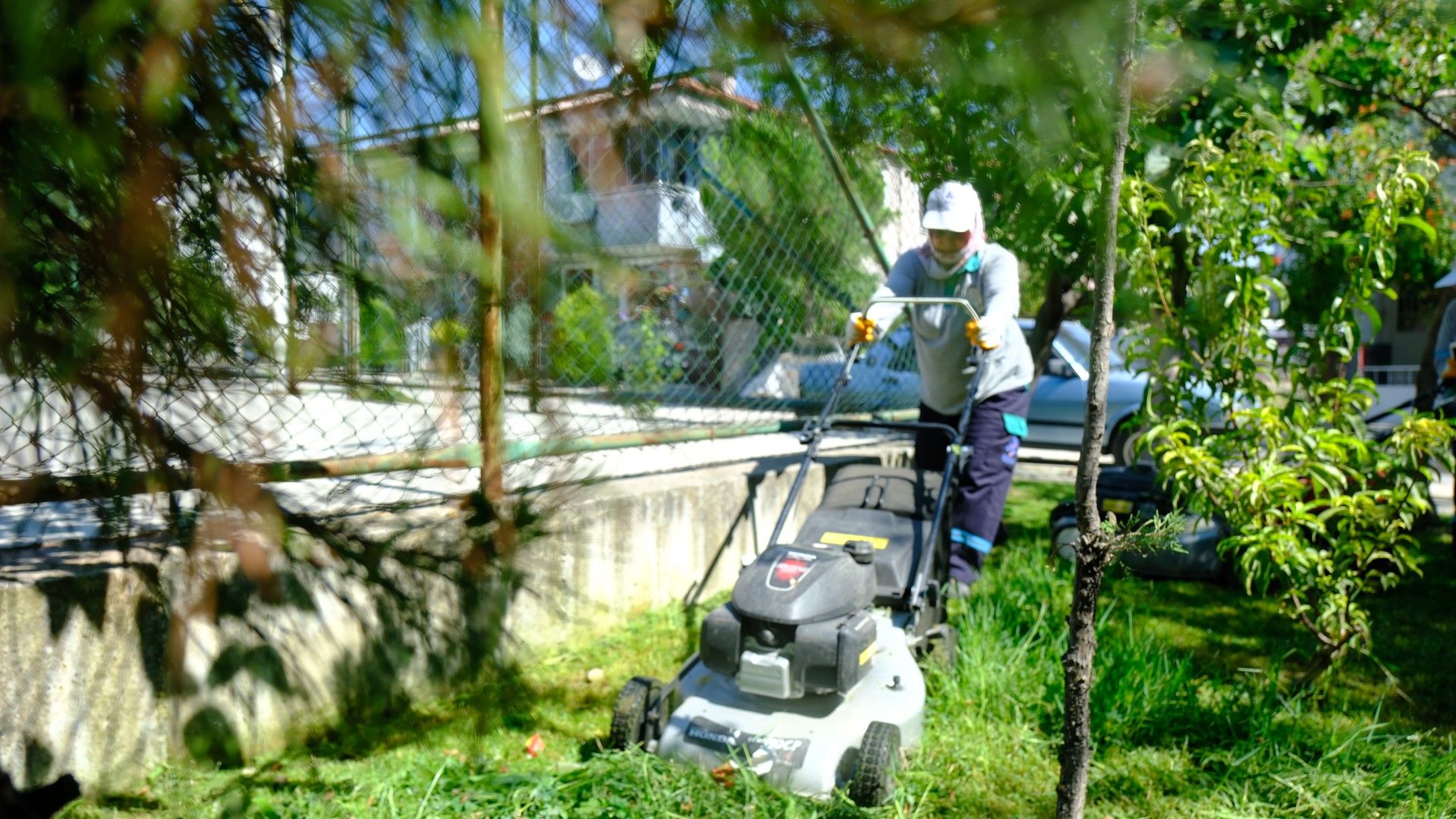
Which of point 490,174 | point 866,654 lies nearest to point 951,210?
point 866,654

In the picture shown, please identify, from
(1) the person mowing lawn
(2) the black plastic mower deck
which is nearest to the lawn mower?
(2) the black plastic mower deck

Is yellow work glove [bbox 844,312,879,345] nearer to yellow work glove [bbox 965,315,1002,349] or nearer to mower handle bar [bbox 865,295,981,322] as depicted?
mower handle bar [bbox 865,295,981,322]

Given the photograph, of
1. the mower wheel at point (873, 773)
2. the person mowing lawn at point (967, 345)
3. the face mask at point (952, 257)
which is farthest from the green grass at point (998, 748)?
the face mask at point (952, 257)

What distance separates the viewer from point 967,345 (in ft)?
13.5

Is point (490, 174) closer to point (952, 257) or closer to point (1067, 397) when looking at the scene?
point (952, 257)

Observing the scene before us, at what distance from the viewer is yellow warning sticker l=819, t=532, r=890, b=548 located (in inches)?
131

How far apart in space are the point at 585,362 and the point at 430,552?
41 cm

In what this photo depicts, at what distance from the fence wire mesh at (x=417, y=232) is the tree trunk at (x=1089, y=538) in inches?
19.2

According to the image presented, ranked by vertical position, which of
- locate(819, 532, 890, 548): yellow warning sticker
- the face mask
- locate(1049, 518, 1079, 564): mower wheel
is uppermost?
the face mask

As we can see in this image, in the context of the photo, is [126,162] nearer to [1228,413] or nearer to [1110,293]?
[1110,293]

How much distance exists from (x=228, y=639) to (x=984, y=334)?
92.0 inches

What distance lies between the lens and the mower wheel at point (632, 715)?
264 cm

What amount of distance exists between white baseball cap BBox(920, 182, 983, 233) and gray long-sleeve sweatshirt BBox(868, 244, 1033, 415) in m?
0.21

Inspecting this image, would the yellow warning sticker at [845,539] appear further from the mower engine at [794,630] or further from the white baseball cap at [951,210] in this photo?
the white baseball cap at [951,210]
